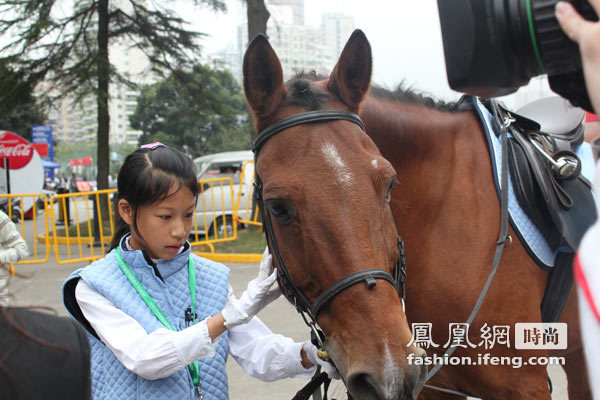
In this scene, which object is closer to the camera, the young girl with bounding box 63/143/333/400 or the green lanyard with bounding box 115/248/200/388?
the young girl with bounding box 63/143/333/400

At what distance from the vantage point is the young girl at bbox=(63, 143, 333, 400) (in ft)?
5.89

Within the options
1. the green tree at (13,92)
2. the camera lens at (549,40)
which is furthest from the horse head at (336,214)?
the green tree at (13,92)

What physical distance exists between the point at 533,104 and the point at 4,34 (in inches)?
468

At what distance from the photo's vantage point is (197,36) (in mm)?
12758

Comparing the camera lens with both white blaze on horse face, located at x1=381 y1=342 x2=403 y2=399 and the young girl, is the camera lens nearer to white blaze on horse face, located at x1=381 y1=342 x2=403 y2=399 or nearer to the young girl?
white blaze on horse face, located at x1=381 y1=342 x2=403 y2=399

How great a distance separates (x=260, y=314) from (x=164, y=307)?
14.0ft

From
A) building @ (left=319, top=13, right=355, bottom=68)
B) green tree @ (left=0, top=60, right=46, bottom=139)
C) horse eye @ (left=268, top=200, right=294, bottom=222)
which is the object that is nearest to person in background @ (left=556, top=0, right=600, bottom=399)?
horse eye @ (left=268, top=200, right=294, bottom=222)

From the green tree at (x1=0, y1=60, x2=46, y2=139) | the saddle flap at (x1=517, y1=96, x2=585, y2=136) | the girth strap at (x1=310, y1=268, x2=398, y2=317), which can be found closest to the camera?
the girth strap at (x1=310, y1=268, x2=398, y2=317)

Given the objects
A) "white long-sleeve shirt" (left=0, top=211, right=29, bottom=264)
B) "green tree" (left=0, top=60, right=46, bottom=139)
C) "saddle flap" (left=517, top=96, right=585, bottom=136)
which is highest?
"green tree" (left=0, top=60, right=46, bottom=139)

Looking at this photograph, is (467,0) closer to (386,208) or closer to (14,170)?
(386,208)

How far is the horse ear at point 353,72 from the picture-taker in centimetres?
208

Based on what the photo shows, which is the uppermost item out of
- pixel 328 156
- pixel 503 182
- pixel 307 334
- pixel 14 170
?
pixel 328 156

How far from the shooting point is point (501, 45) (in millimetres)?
1052

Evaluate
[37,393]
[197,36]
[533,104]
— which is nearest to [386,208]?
[37,393]
